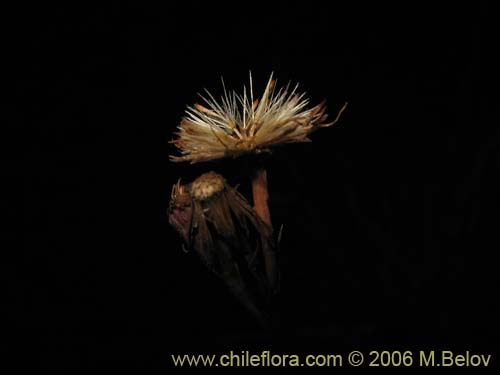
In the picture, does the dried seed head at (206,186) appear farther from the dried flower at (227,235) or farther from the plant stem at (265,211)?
the plant stem at (265,211)

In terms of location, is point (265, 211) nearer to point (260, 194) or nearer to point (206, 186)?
point (260, 194)

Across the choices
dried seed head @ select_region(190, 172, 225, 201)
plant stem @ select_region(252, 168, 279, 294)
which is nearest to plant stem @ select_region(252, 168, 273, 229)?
plant stem @ select_region(252, 168, 279, 294)

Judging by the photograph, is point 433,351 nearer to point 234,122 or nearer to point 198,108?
point 234,122

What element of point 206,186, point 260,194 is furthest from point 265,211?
point 206,186

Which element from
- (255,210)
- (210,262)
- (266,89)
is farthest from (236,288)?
(266,89)

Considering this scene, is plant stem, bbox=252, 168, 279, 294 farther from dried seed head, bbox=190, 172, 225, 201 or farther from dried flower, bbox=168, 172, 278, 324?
dried seed head, bbox=190, 172, 225, 201

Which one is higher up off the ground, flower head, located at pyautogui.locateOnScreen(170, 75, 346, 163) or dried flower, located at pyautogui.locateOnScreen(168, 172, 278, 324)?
flower head, located at pyautogui.locateOnScreen(170, 75, 346, 163)
